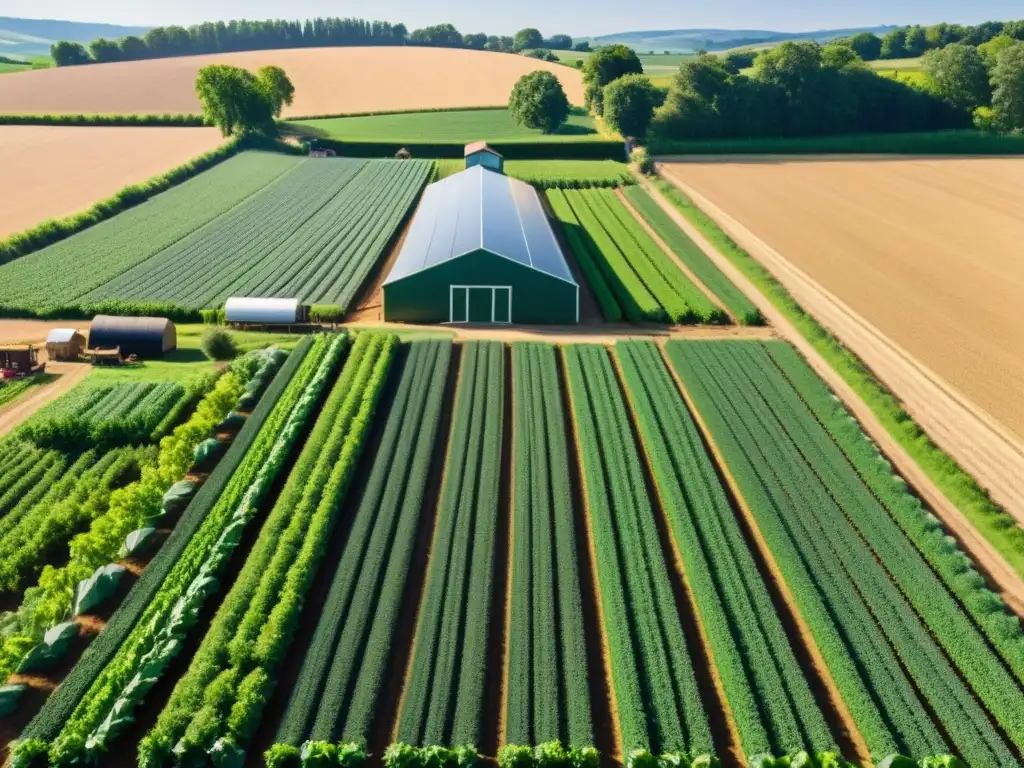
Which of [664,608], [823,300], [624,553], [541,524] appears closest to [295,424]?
[541,524]

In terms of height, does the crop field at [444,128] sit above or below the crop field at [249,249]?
above

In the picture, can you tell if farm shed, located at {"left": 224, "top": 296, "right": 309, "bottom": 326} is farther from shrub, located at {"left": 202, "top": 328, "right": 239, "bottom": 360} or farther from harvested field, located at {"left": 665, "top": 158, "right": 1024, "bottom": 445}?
harvested field, located at {"left": 665, "top": 158, "right": 1024, "bottom": 445}

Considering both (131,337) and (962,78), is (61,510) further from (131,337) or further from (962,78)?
(962,78)

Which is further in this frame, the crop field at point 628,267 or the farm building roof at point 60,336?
the crop field at point 628,267

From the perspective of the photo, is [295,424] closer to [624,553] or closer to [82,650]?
[82,650]

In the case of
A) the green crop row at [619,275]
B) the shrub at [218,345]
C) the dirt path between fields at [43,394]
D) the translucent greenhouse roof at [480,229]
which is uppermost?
the translucent greenhouse roof at [480,229]

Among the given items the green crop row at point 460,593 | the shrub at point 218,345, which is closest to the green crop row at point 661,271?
the green crop row at point 460,593

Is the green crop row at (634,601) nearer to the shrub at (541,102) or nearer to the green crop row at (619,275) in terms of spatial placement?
the green crop row at (619,275)
